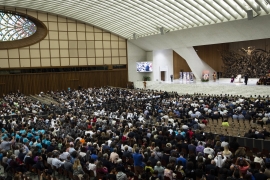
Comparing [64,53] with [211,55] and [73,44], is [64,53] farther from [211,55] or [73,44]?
[211,55]

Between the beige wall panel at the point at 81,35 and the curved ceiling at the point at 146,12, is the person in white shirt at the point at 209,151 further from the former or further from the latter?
the beige wall panel at the point at 81,35

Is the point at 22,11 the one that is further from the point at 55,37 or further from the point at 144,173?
the point at 144,173

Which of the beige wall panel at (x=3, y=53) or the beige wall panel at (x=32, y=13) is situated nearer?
the beige wall panel at (x=3, y=53)

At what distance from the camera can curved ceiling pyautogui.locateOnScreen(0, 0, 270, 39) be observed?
73.2ft

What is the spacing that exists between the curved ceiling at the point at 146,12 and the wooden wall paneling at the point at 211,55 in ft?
30.7

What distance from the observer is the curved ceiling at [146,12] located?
2232cm

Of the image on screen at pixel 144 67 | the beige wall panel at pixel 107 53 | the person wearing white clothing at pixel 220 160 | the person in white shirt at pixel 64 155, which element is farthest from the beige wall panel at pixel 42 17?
the person wearing white clothing at pixel 220 160

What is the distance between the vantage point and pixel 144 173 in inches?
263

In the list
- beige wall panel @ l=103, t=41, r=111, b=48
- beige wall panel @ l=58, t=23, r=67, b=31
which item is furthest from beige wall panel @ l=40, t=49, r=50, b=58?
beige wall panel @ l=103, t=41, r=111, b=48

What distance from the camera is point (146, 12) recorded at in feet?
92.8

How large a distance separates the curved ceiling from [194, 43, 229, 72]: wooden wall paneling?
937cm

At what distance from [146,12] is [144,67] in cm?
1244

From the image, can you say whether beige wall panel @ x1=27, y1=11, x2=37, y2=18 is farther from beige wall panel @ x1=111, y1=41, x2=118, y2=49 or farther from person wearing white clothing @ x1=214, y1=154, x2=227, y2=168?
person wearing white clothing @ x1=214, y1=154, x2=227, y2=168

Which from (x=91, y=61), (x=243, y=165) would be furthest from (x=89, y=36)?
(x=243, y=165)
